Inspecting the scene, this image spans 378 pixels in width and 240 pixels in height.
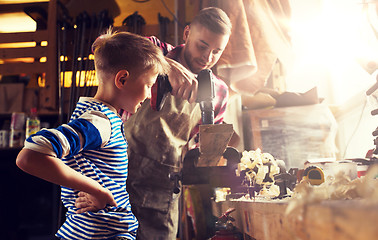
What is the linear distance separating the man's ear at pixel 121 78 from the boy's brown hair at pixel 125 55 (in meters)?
0.02

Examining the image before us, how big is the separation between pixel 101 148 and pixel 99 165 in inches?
1.6

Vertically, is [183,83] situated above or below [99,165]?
above

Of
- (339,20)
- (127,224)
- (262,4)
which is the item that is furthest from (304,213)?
(339,20)

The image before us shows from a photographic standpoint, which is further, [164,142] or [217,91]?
[217,91]

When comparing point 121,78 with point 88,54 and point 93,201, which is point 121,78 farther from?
point 88,54

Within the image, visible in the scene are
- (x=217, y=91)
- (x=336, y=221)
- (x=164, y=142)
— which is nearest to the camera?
(x=336, y=221)

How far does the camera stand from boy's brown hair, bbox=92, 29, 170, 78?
88 cm

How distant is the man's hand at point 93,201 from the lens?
0.67 m

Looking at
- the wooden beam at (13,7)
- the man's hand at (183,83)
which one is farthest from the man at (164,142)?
the wooden beam at (13,7)

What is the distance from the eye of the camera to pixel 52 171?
600 mm

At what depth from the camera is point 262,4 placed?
5.49 feet

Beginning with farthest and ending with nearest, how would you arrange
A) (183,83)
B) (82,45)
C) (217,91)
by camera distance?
(82,45) → (217,91) → (183,83)

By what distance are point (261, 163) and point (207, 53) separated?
2.02 feet

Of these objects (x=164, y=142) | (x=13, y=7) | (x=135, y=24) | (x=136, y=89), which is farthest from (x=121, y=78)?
(x=13, y=7)
